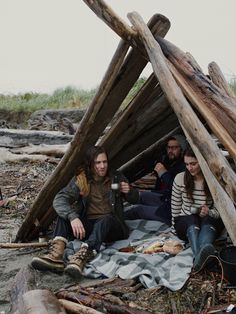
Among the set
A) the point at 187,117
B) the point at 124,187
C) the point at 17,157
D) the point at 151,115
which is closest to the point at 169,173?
the point at 151,115

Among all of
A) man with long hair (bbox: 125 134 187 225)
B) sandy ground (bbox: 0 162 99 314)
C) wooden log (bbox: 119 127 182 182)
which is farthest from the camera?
wooden log (bbox: 119 127 182 182)

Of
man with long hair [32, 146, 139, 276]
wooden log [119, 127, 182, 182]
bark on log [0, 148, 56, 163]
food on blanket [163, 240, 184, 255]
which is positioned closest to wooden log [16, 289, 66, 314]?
man with long hair [32, 146, 139, 276]

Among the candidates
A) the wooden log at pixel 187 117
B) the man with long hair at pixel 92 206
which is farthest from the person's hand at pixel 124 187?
the wooden log at pixel 187 117

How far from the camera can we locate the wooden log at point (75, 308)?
314 centimetres

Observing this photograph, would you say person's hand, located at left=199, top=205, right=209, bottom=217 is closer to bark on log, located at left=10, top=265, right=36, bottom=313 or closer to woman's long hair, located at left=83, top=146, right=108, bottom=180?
woman's long hair, located at left=83, top=146, right=108, bottom=180

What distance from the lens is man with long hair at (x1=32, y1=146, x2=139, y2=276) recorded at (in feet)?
14.2

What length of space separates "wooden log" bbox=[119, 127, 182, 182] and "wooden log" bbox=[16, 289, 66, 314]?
2736mm

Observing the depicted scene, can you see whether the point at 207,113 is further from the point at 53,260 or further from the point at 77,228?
the point at 53,260

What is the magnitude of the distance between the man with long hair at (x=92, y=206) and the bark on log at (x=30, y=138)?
4.95 meters

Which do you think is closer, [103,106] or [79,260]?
[79,260]

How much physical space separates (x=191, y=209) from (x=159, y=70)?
1.42 meters

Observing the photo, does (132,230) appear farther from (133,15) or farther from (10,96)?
(10,96)

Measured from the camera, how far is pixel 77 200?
181 inches

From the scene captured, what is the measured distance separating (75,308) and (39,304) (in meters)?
0.31
